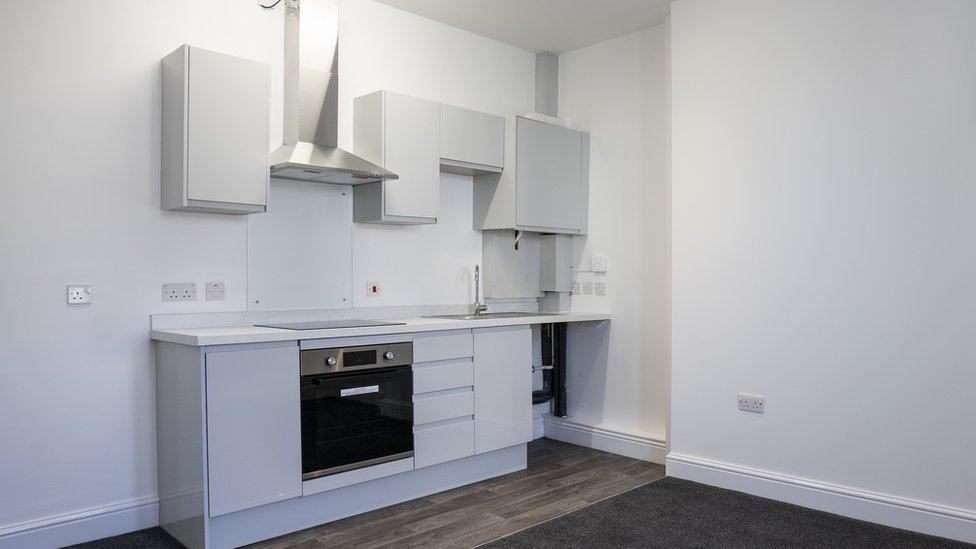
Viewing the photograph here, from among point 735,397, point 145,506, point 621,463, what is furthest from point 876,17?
point 145,506

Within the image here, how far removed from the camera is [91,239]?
2850 millimetres

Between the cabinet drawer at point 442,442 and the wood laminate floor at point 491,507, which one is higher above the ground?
the cabinet drawer at point 442,442

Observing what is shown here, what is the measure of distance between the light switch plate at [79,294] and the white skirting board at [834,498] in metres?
3.12

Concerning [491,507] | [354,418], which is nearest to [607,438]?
[491,507]

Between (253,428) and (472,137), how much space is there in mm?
2145

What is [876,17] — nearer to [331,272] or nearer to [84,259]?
[331,272]

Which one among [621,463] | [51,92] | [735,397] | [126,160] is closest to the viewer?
[51,92]

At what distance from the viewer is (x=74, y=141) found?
2.82m

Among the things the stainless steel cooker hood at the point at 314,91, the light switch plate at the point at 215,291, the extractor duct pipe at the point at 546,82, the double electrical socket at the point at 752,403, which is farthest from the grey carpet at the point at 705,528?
the extractor duct pipe at the point at 546,82

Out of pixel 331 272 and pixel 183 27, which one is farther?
pixel 331 272

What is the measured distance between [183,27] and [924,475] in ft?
13.1

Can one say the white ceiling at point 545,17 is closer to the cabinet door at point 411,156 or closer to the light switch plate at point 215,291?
the cabinet door at point 411,156

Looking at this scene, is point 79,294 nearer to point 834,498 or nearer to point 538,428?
point 538,428

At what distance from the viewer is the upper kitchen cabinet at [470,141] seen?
153 inches
